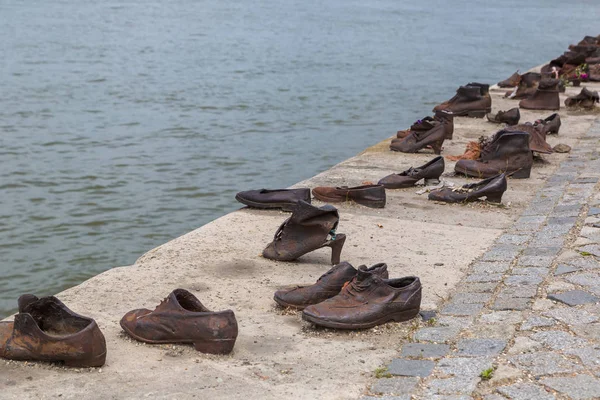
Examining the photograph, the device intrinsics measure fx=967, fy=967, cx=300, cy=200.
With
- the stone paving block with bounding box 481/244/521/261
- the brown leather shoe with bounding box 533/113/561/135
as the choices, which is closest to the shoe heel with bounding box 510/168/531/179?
the brown leather shoe with bounding box 533/113/561/135

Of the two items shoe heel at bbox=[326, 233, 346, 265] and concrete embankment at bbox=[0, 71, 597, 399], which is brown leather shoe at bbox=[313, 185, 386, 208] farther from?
shoe heel at bbox=[326, 233, 346, 265]

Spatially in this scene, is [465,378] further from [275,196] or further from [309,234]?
[275,196]

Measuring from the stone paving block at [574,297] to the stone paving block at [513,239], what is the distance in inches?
46.6

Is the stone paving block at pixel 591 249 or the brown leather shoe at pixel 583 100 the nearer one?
the stone paving block at pixel 591 249

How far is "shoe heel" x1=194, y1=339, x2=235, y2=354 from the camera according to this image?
455 centimetres

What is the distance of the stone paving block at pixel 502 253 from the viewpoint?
20.0ft

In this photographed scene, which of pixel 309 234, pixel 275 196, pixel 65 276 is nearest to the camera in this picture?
pixel 309 234

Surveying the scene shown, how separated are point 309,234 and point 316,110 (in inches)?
424

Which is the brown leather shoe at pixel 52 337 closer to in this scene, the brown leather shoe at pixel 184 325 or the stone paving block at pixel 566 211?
the brown leather shoe at pixel 184 325

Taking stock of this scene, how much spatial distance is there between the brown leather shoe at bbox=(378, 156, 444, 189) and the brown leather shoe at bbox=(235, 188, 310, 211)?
3.66 feet

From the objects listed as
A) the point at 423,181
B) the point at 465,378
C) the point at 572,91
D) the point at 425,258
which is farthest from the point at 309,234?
the point at 572,91

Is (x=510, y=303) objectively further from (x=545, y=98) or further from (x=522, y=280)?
(x=545, y=98)

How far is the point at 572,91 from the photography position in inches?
558

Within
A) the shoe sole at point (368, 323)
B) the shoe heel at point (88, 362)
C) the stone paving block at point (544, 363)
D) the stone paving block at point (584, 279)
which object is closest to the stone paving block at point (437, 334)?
the shoe sole at point (368, 323)
